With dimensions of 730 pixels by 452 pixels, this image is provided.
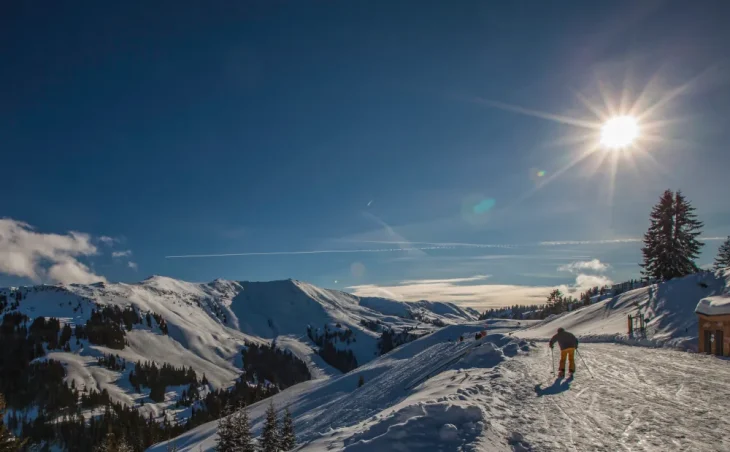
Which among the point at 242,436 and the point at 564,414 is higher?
the point at 564,414

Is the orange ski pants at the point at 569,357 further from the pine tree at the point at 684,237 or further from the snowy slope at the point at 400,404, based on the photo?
the pine tree at the point at 684,237

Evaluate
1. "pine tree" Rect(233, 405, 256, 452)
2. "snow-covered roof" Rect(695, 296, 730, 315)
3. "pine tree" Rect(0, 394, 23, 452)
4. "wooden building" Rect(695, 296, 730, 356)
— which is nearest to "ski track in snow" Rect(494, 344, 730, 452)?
"wooden building" Rect(695, 296, 730, 356)

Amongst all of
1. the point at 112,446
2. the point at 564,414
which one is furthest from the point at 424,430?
the point at 112,446

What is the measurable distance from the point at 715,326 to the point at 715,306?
4.20 ft

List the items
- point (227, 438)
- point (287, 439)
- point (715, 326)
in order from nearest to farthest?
1. point (715, 326)
2. point (227, 438)
3. point (287, 439)

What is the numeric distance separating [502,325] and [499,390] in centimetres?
6830

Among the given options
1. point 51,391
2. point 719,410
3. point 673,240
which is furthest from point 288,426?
point 51,391

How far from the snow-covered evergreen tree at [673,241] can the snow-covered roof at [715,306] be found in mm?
30799

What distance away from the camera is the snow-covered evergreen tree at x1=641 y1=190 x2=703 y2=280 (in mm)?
47125

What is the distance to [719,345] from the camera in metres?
20.0

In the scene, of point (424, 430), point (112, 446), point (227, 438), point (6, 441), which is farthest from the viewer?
point (112, 446)

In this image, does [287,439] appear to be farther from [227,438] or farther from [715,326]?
[715,326]

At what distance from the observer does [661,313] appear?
3250cm

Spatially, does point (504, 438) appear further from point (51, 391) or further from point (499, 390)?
point (51, 391)
